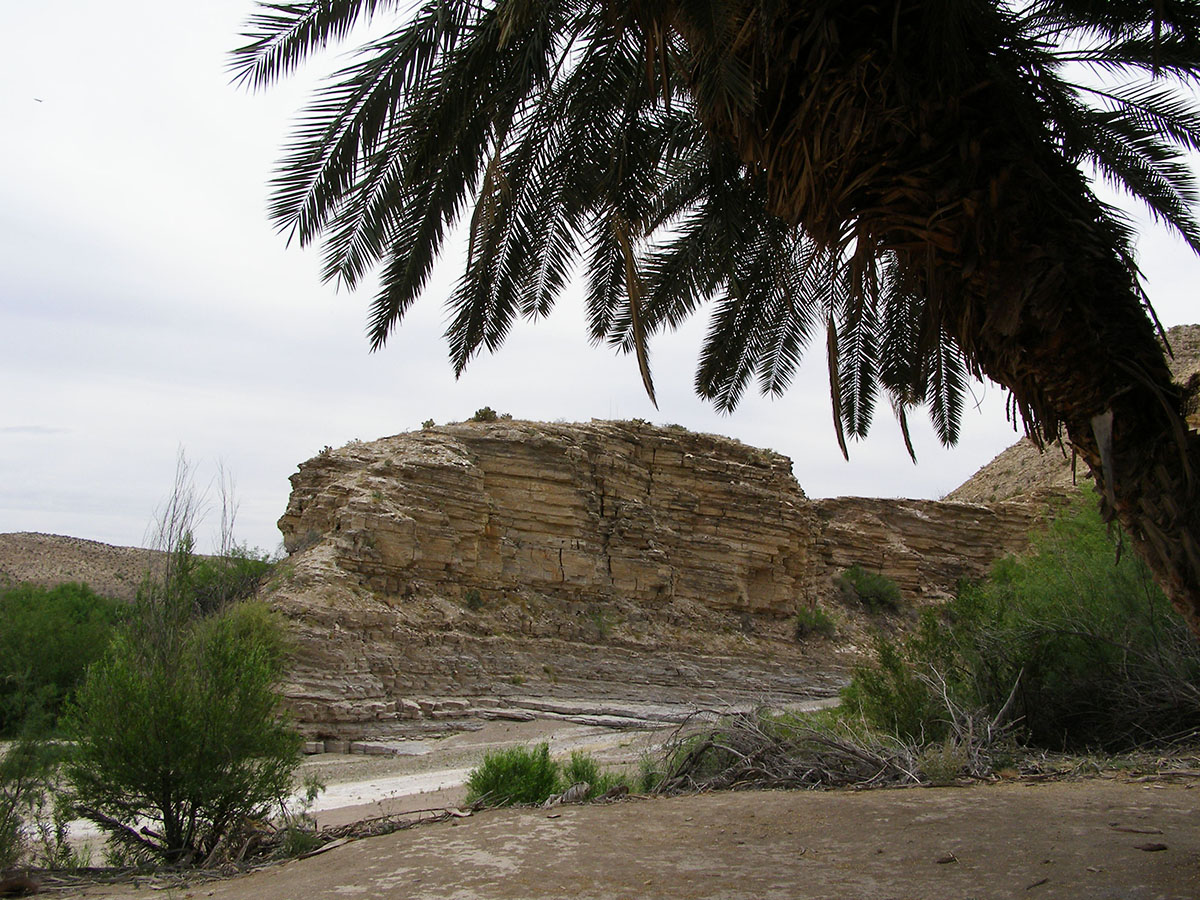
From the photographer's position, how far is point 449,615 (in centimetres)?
2380

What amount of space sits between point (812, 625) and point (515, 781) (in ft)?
85.9

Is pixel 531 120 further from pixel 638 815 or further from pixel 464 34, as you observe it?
pixel 638 815

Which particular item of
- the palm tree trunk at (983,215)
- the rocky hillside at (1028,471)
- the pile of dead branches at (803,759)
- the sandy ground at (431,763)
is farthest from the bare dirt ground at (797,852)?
the rocky hillside at (1028,471)

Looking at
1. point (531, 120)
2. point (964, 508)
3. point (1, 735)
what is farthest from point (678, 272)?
point (964, 508)

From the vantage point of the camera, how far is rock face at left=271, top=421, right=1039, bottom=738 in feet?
69.5

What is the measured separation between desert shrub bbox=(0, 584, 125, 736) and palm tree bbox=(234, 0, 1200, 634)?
529 centimetres

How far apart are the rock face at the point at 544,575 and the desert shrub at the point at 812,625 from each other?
0.39m

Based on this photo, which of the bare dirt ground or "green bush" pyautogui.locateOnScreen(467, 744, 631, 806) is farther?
"green bush" pyautogui.locateOnScreen(467, 744, 631, 806)

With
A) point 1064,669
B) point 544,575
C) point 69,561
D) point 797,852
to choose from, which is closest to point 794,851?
point 797,852

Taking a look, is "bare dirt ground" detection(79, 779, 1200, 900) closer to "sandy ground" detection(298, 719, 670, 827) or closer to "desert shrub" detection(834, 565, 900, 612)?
"sandy ground" detection(298, 719, 670, 827)

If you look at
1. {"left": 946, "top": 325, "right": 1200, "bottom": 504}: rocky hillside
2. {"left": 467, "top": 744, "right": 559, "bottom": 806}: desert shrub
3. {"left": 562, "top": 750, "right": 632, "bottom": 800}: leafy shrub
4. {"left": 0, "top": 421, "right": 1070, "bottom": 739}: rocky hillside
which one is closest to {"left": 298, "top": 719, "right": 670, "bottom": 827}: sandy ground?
{"left": 562, "top": 750, "right": 632, "bottom": 800}: leafy shrub

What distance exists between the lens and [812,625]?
32.7m

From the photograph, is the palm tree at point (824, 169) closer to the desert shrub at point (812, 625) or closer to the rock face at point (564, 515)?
the rock face at point (564, 515)

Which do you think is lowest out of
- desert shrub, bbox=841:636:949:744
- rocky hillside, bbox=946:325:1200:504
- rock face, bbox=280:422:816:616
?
desert shrub, bbox=841:636:949:744
